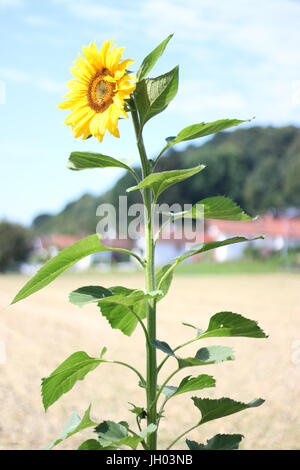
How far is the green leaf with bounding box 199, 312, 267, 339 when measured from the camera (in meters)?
1.48

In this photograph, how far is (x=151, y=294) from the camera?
1.37 meters

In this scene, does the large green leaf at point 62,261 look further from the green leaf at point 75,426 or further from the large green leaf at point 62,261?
the green leaf at point 75,426

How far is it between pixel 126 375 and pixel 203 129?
3.97 metres

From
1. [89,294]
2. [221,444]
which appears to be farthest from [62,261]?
[221,444]

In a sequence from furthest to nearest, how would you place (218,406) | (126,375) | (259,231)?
1. (259,231)
2. (126,375)
3. (218,406)

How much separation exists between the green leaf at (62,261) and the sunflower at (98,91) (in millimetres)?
306

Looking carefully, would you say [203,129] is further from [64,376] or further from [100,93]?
[64,376]

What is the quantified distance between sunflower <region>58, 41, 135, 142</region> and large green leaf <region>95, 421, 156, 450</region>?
34.7 inches

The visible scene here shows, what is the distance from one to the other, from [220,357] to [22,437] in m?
2.51

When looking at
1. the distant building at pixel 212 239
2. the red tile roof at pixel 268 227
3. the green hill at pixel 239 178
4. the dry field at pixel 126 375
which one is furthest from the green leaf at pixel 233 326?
the green hill at pixel 239 178

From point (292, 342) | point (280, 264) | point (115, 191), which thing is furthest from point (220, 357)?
point (115, 191)

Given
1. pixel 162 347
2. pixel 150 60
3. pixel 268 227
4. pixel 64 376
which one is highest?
pixel 268 227

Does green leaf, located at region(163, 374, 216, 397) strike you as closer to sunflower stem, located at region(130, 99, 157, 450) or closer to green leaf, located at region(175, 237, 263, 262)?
sunflower stem, located at region(130, 99, 157, 450)

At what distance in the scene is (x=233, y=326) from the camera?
1503 millimetres
